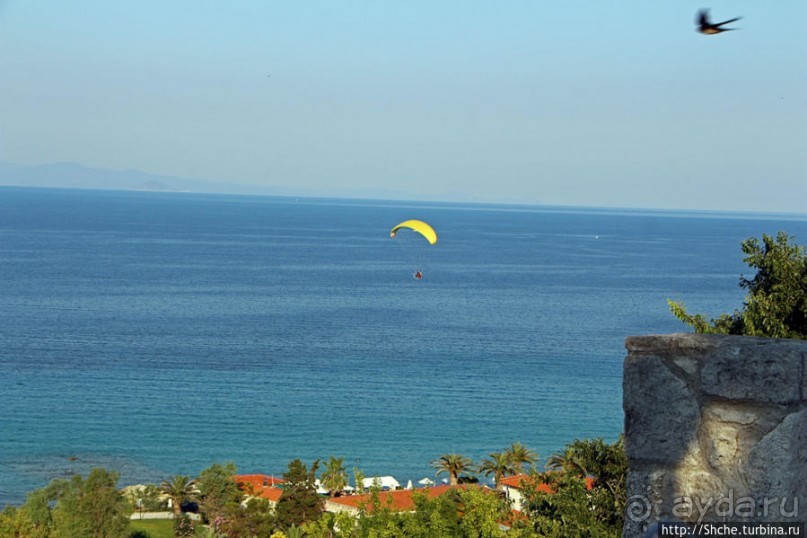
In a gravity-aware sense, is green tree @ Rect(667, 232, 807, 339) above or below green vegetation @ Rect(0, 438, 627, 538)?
above

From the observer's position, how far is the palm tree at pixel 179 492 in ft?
128

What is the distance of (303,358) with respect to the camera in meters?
67.3

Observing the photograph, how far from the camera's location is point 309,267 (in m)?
120

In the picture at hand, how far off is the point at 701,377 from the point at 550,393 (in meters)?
56.2

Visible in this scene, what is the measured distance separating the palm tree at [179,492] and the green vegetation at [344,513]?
0.05 meters

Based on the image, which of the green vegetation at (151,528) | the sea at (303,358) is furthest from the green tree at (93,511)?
the sea at (303,358)

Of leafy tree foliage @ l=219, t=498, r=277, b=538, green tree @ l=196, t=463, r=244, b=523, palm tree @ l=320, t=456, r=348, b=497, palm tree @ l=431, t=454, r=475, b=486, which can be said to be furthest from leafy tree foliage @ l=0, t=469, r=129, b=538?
palm tree @ l=431, t=454, r=475, b=486

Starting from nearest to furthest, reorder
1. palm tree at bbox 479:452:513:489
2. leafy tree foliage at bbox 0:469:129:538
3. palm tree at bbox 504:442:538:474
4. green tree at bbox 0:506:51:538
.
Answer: green tree at bbox 0:506:51:538 → leafy tree foliage at bbox 0:469:129:538 → palm tree at bbox 479:452:513:489 → palm tree at bbox 504:442:538:474

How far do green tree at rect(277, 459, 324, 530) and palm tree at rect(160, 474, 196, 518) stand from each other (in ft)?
19.2

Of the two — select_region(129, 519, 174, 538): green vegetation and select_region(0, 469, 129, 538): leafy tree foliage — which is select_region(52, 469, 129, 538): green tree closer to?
select_region(0, 469, 129, 538): leafy tree foliage

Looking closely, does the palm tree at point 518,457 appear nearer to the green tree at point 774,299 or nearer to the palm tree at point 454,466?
the palm tree at point 454,466

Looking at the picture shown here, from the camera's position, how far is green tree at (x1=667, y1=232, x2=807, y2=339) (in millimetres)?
14273

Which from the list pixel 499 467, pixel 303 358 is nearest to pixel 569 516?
pixel 499 467

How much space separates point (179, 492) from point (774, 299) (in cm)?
2931
